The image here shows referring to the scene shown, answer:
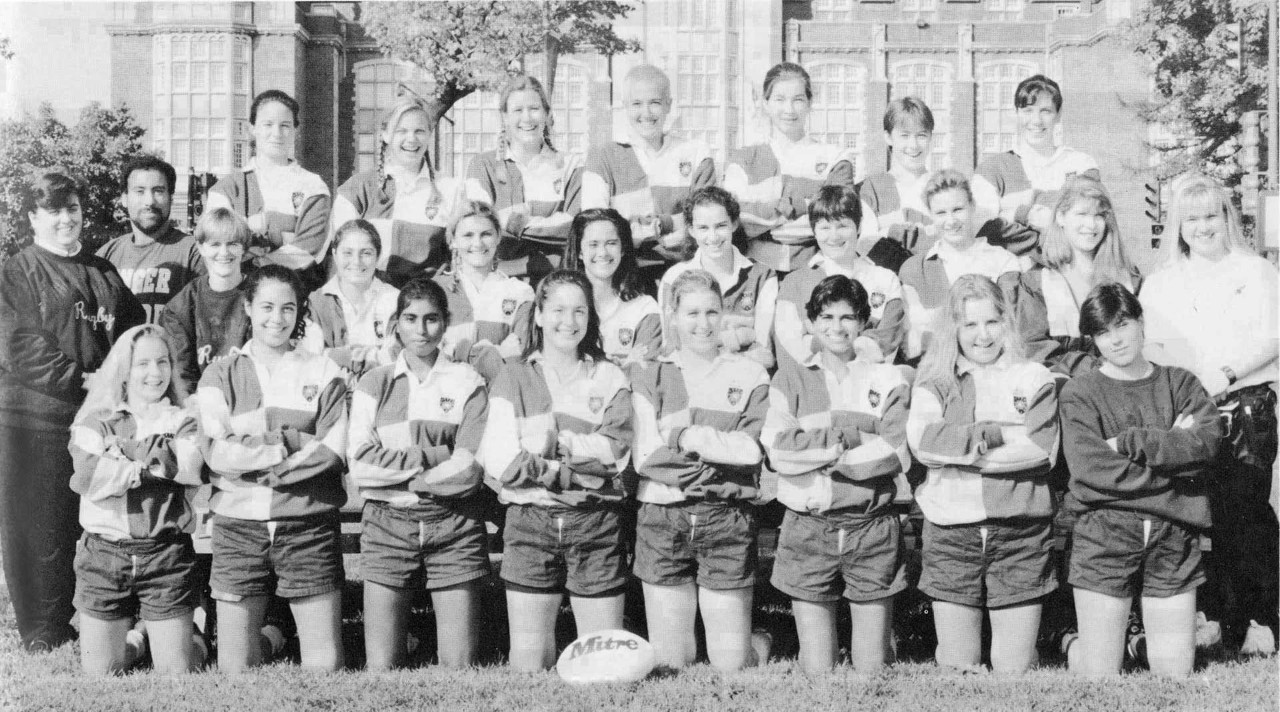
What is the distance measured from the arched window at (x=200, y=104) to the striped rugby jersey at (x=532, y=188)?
6.75 m

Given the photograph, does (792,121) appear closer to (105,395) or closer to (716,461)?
(716,461)

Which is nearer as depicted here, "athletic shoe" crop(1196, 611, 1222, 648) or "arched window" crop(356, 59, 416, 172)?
"athletic shoe" crop(1196, 611, 1222, 648)

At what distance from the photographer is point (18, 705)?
4.88 metres

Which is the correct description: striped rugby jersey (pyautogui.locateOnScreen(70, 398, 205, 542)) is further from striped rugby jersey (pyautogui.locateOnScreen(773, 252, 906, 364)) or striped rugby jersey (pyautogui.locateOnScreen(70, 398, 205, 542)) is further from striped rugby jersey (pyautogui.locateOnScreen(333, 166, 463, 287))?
striped rugby jersey (pyautogui.locateOnScreen(773, 252, 906, 364))

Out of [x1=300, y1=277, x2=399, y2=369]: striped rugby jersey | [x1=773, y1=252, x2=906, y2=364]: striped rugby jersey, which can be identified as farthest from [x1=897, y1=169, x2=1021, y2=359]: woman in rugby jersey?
[x1=300, y1=277, x2=399, y2=369]: striped rugby jersey

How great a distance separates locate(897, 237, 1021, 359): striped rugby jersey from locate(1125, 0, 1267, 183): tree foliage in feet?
39.0

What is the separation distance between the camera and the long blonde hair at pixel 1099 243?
5703 millimetres

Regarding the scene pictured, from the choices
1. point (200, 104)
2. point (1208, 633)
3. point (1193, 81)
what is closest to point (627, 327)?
point (1208, 633)

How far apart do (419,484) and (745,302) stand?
203 cm

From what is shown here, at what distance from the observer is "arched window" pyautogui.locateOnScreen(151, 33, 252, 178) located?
12672 mm

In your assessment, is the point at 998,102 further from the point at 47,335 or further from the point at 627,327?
the point at 47,335

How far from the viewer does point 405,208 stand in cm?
660

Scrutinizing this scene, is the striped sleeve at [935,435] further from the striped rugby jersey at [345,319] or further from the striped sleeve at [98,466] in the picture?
the striped sleeve at [98,466]

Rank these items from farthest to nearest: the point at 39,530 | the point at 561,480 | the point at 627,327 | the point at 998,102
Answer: the point at 998,102, the point at 627,327, the point at 39,530, the point at 561,480
